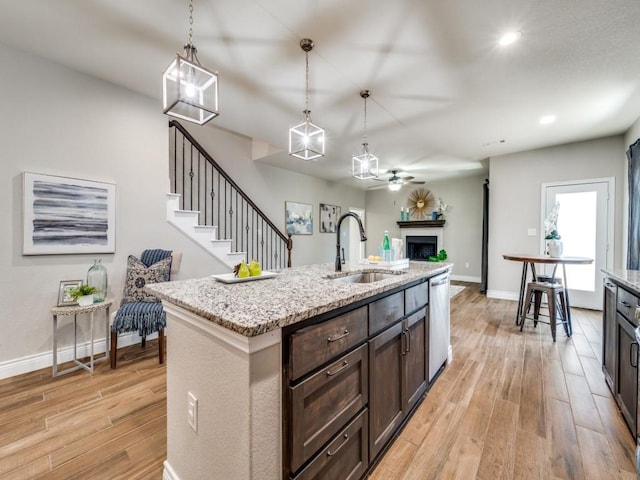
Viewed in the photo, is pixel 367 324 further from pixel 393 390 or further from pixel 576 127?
pixel 576 127

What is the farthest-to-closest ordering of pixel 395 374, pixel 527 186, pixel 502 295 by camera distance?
pixel 502 295 < pixel 527 186 < pixel 395 374

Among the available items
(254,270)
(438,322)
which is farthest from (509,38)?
(254,270)

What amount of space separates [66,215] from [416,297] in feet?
10.2

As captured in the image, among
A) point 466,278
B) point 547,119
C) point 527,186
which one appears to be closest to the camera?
point 547,119

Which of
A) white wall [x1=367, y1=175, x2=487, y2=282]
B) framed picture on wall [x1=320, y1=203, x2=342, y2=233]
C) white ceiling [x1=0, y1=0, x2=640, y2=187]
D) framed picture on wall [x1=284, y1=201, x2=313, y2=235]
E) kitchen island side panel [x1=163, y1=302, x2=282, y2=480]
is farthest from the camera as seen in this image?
framed picture on wall [x1=320, y1=203, x2=342, y2=233]

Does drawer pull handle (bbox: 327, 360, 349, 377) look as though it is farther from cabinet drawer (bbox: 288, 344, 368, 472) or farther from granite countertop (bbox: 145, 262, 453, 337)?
granite countertop (bbox: 145, 262, 453, 337)

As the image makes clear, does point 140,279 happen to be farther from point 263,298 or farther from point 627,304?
point 627,304

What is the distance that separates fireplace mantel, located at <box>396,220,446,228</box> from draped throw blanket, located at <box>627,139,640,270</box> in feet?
12.3

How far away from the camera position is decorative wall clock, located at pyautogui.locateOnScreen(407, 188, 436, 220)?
7504 millimetres

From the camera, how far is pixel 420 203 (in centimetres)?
765

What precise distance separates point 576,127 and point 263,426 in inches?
203

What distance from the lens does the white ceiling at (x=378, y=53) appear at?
1845 millimetres

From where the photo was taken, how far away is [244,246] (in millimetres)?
5113

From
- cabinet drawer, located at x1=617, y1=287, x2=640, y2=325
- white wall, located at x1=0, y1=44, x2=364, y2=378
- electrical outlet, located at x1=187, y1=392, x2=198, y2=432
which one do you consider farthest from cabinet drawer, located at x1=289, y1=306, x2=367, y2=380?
white wall, located at x1=0, y1=44, x2=364, y2=378
